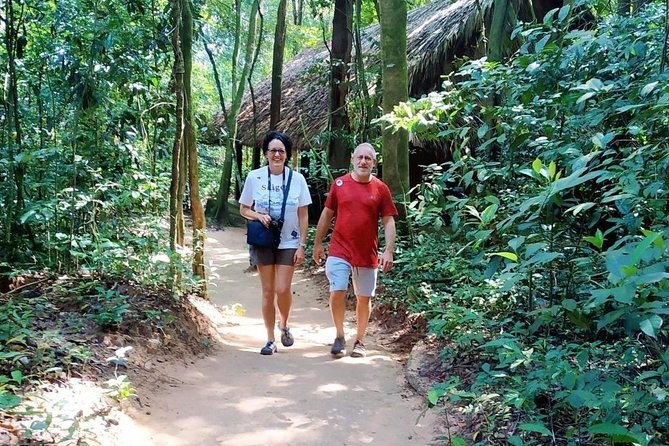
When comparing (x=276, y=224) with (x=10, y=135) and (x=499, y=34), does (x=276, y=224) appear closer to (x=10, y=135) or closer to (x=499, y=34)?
(x=10, y=135)

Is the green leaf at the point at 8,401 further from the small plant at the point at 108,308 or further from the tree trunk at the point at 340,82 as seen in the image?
the tree trunk at the point at 340,82

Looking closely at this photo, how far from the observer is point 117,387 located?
278 cm

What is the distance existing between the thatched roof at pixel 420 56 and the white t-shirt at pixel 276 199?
434 cm

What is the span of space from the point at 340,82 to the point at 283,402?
6624mm

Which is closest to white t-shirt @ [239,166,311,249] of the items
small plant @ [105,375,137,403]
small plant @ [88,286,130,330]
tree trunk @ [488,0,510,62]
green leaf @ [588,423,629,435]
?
small plant @ [88,286,130,330]

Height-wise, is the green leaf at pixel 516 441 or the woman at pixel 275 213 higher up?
the woman at pixel 275 213

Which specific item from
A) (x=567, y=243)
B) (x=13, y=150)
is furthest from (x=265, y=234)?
(x=13, y=150)

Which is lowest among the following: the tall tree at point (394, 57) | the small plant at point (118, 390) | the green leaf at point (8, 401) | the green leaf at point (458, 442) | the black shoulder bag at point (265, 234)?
the green leaf at point (458, 442)

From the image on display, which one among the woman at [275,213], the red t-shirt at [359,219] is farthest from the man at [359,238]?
the woman at [275,213]

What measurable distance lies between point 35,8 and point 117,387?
12.3 ft

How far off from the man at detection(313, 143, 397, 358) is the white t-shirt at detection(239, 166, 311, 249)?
30 centimetres

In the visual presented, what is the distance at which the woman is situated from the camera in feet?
13.9

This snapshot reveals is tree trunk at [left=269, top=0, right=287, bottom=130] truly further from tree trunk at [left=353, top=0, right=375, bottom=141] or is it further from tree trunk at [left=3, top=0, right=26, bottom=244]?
tree trunk at [left=3, top=0, right=26, bottom=244]

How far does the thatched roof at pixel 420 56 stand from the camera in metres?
9.26
